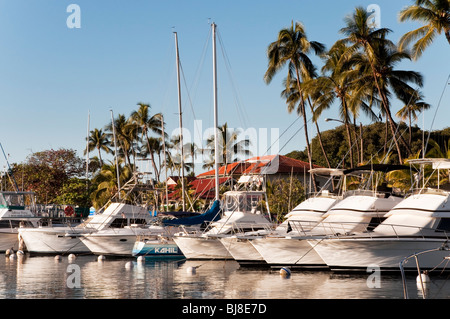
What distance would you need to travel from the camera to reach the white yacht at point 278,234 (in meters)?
29.1

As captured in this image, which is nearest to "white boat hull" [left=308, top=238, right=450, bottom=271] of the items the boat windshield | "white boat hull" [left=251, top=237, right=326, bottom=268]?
"white boat hull" [left=251, top=237, right=326, bottom=268]

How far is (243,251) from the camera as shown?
1239 inches

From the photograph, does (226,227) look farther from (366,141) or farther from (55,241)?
(366,141)

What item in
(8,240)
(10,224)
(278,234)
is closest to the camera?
(278,234)

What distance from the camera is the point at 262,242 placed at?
2905cm

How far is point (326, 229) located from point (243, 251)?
456cm

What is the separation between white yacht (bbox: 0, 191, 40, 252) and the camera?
43.5 meters

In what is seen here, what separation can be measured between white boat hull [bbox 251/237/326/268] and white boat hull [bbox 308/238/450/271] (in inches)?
76.3

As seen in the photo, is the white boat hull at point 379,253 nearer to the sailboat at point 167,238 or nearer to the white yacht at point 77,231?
the sailboat at point 167,238

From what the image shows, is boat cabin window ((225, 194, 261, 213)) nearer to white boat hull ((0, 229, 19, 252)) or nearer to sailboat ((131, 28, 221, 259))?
sailboat ((131, 28, 221, 259))

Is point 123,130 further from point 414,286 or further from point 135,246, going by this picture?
point 414,286

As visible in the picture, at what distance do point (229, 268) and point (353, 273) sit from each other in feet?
23.3

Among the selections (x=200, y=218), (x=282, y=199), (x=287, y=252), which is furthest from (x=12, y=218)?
(x=287, y=252)
